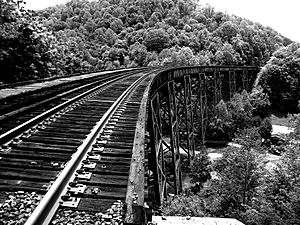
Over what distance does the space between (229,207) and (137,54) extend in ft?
178

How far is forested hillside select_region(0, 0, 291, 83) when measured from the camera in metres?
14.6

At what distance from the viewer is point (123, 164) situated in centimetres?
333

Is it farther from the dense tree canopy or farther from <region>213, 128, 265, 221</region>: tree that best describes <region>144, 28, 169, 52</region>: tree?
<region>213, 128, 265, 221</region>: tree

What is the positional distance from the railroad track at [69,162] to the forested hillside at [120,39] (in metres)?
9.26

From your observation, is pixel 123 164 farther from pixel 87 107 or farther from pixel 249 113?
pixel 249 113

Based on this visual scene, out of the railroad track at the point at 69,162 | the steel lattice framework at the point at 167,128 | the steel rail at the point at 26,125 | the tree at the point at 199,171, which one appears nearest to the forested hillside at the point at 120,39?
the steel lattice framework at the point at 167,128

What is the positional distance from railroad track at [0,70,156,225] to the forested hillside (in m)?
9.26

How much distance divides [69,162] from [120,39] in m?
82.6

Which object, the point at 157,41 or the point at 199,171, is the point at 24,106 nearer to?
the point at 199,171

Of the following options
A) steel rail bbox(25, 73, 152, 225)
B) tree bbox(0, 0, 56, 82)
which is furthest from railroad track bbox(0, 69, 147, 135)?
tree bbox(0, 0, 56, 82)

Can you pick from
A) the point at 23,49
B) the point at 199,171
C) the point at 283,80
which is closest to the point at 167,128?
the point at 199,171

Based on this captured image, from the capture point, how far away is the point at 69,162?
3.10 meters

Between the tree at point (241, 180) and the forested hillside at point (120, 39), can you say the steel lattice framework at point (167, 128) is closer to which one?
the tree at point (241, 180)

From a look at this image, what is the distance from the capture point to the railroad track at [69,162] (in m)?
2.43
